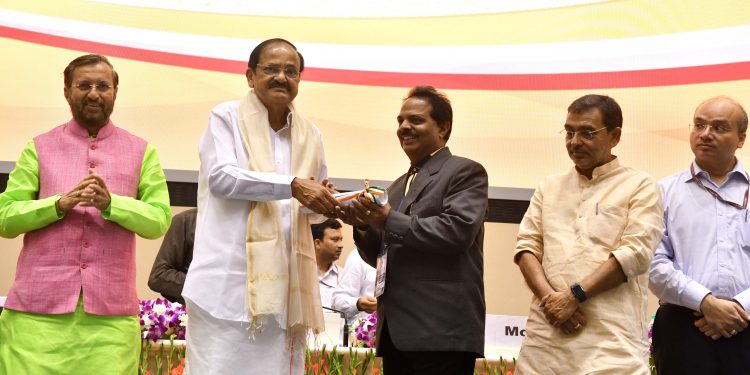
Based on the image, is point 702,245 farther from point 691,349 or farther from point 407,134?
point 407,134

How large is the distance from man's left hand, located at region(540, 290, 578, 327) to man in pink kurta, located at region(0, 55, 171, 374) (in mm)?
1395

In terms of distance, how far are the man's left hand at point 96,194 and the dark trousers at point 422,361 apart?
1042mm

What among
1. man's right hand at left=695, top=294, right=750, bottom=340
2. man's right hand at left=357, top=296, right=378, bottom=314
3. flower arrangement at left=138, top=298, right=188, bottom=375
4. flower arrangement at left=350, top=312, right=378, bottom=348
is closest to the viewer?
man's right hand at left=695, top=294, right=750, bottom=340

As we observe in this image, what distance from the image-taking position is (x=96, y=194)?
3.13 m

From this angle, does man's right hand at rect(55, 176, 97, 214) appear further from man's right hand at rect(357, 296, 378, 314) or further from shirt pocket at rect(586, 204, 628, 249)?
man's right hand at rect(357, 296, 378, 314)

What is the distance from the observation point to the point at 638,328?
3.06 metres

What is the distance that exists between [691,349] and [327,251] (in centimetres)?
322

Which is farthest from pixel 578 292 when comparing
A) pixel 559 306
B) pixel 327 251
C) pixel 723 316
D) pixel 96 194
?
pixel 327 251

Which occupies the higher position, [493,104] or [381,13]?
[381,13]

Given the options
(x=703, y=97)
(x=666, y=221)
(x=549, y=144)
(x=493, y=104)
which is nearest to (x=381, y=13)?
(x=493, y=104)

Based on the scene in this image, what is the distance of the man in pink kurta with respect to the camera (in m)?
3.16

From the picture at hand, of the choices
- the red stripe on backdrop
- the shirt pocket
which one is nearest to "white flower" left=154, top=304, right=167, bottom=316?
the red stripe on backdrop

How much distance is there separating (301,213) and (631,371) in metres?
1.20

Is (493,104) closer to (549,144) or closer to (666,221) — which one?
(549,144)
